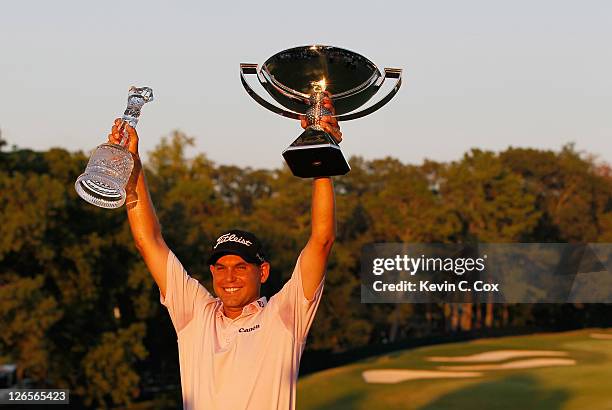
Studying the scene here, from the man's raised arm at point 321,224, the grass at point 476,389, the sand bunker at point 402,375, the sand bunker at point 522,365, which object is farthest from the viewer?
the sand bunker at point 522,365

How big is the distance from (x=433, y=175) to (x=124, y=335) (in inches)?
1515

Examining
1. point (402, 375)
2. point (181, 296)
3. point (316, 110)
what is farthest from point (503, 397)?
point (316, 110)

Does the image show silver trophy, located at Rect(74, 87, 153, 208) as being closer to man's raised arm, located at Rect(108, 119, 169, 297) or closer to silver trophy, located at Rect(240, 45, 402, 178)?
man's raised arm, located at Rect(108, 119, 169, 297)

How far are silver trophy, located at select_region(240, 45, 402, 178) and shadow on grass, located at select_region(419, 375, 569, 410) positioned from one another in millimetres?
17574

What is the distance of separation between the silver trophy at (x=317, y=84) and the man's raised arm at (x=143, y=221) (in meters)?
0.58

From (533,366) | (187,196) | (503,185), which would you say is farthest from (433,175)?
(533,366)

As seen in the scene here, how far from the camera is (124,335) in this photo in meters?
→ 38.8

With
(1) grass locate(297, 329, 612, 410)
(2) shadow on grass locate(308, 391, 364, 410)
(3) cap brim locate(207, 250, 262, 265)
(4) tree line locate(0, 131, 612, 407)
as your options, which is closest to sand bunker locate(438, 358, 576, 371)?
(1) grass locate(297, 329, 612, 410)

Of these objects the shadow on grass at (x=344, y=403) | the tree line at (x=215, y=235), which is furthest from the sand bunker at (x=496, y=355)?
the tree line at (x=215, y=235)

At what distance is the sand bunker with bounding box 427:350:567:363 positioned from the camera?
102ft

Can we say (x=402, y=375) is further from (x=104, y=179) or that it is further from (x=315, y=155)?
(x=315, y=155)

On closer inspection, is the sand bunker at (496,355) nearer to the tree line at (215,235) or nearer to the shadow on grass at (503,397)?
the shadow on grass at (503,397)

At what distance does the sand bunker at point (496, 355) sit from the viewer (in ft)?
102

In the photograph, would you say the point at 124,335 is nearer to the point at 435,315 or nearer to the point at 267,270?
the point at 435,315
